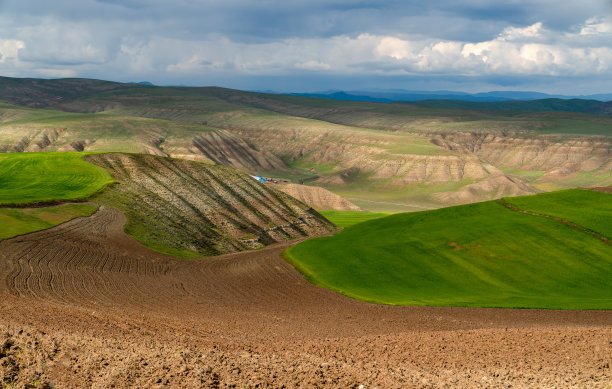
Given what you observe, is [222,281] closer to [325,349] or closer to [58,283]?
[58,283]

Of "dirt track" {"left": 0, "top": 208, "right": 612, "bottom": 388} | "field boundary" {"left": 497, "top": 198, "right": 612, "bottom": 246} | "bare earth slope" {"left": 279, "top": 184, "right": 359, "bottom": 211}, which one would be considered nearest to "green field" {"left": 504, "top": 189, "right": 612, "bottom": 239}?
"field boundary" {"left": 497, "top": 198, "right": 612, "bottom": 246}

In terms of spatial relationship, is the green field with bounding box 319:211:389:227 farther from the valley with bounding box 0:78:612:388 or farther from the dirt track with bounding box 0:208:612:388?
the dirt track with bounding box 0:208:612:388

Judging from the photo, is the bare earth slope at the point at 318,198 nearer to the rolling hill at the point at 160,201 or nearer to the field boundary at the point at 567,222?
the rolling hill at the point at 160,201

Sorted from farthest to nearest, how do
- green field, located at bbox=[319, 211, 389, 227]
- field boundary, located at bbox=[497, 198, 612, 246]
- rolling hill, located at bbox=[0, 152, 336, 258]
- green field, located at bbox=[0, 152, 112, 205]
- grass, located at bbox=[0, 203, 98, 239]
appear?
green field, located at bbox=[319, 211, 389, 227] < green field, located at bbox=[0, 152, 112, 205] < rolling hill, located at bbox=[0, 152, 336, 258] < field boundary, located at bbox=[497, 198, 612, 246] < grass, located at bbox=[0, 203, 98, 239]

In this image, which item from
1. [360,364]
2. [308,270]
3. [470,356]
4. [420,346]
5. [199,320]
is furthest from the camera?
[308,270]

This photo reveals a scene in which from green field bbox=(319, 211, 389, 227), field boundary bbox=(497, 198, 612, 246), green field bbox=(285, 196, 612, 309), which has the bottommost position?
green field bbox=(319, 211, 389, 227)

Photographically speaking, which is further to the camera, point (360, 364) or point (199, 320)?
point (199, 320)

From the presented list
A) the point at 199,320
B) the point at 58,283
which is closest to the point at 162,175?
the point at 58,283
